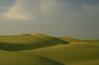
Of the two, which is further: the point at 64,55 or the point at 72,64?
the point at 64,55

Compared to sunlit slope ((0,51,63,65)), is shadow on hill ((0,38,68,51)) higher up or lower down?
higher up

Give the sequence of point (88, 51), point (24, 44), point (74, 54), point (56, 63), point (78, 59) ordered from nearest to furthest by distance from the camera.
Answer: point (56, 63) → point (78, 59) → point (74, 54) → point (88, 51) → point (24, 44)

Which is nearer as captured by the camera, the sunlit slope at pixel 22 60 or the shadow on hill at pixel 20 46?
→ the sunlit slope at pixel 22 60

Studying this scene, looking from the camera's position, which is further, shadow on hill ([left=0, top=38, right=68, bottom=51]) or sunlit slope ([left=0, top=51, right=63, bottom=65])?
shadow on hill ([left=0, top=38, right=68, bottom=51])

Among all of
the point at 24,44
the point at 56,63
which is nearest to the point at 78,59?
the point at 56,63

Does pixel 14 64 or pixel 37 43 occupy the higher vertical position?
pixel 37 43

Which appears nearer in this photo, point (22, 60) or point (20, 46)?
point (22, 60)

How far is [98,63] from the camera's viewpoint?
24.8 meters

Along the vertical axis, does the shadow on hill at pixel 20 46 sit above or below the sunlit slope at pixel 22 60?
above

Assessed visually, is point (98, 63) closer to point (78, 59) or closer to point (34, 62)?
point (78, 59)

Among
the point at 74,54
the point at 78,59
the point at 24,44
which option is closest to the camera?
the point at 78,59

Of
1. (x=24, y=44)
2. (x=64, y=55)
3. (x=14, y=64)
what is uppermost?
(x=24, y=44)

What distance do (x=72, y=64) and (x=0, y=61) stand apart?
6.31 metres

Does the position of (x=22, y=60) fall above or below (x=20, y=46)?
below
